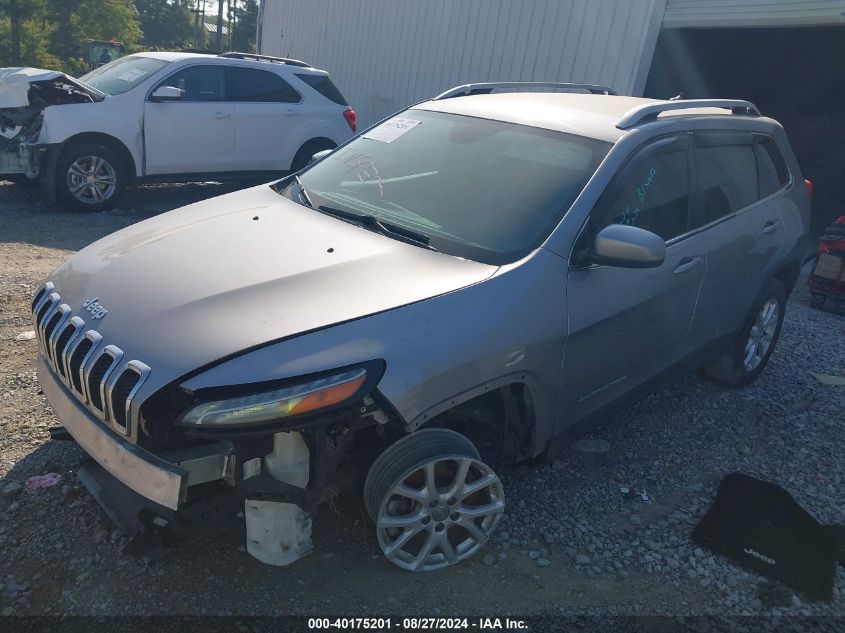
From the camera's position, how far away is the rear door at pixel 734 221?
3814 mm

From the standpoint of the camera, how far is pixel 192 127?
8.16m

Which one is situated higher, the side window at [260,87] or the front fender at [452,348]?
the side window at [260,87]

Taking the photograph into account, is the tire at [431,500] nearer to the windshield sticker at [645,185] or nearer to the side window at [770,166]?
the windshield sticker at [645,185]

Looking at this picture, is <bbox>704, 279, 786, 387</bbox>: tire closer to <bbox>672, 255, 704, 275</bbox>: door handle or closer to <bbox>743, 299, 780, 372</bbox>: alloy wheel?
<bbox>743, 299, 780, 372</bbox>: alloy wheel

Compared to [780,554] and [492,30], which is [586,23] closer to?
[492,30]

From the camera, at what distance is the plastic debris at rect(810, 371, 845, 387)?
503 centimetres

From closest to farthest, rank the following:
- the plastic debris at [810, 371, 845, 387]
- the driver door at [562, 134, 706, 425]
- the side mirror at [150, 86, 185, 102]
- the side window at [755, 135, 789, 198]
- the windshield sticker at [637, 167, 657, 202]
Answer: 1. the driver door at [562, 134, 706, 425]
2. the windshield sticker at [637, 167, 657, 202]
3. the side window at [755, 135, 789, 198]
4. the plastic debris at [810, 371, 845, 387]
5. the side mirror at [150, 86, 185, 102]

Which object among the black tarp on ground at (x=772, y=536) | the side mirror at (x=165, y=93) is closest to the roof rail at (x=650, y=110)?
the black tarp on ground at (x=772, y=536)

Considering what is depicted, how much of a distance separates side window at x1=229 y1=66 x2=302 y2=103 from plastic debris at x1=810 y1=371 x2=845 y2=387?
6.69 meters

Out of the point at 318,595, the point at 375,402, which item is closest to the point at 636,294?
the point at 375,402

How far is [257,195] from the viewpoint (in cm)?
381

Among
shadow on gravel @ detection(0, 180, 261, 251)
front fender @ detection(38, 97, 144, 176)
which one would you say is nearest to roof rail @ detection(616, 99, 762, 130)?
shadow on gravel @ detection(0, 180, 261, 251)

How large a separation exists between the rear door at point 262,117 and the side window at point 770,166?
5.99 meters

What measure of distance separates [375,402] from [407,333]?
0.26 meters
